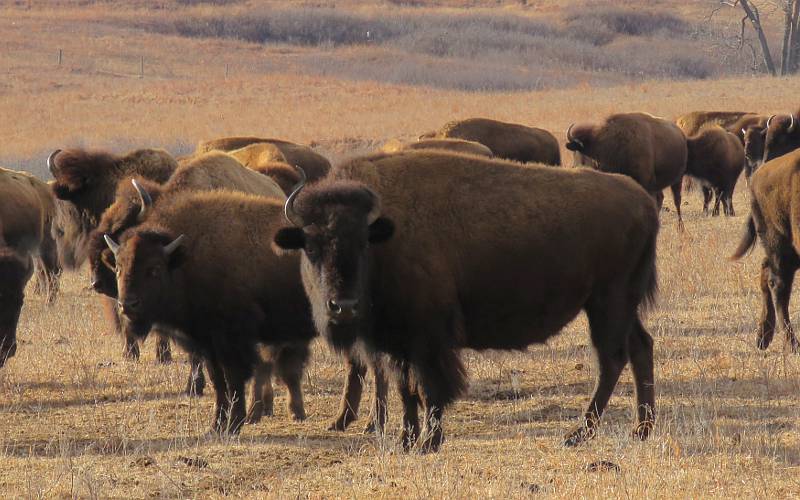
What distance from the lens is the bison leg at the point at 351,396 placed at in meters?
8.00

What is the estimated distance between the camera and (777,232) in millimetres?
9836

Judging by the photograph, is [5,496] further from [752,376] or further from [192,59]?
[192,59]

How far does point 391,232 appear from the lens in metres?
6.71

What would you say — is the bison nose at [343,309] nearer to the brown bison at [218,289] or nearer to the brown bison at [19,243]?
the brown bison at [218,289]

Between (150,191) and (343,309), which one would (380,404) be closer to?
(343,309)

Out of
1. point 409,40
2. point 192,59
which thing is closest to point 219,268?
point 192,59

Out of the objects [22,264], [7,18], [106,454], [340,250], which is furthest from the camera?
[7,18]

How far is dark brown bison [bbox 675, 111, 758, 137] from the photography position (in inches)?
1043

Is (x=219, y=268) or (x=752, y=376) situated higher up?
(x=219, y=268)

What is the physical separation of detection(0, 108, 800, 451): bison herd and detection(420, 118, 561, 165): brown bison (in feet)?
35.3

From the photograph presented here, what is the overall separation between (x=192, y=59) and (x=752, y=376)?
6211 centimetres

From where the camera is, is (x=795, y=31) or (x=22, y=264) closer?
(x=22, y=264)

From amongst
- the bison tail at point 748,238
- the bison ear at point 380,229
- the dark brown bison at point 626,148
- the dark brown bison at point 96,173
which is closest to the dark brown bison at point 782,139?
the dark brown bison at point 626,148

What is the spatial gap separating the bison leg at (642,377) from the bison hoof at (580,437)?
323 mm
